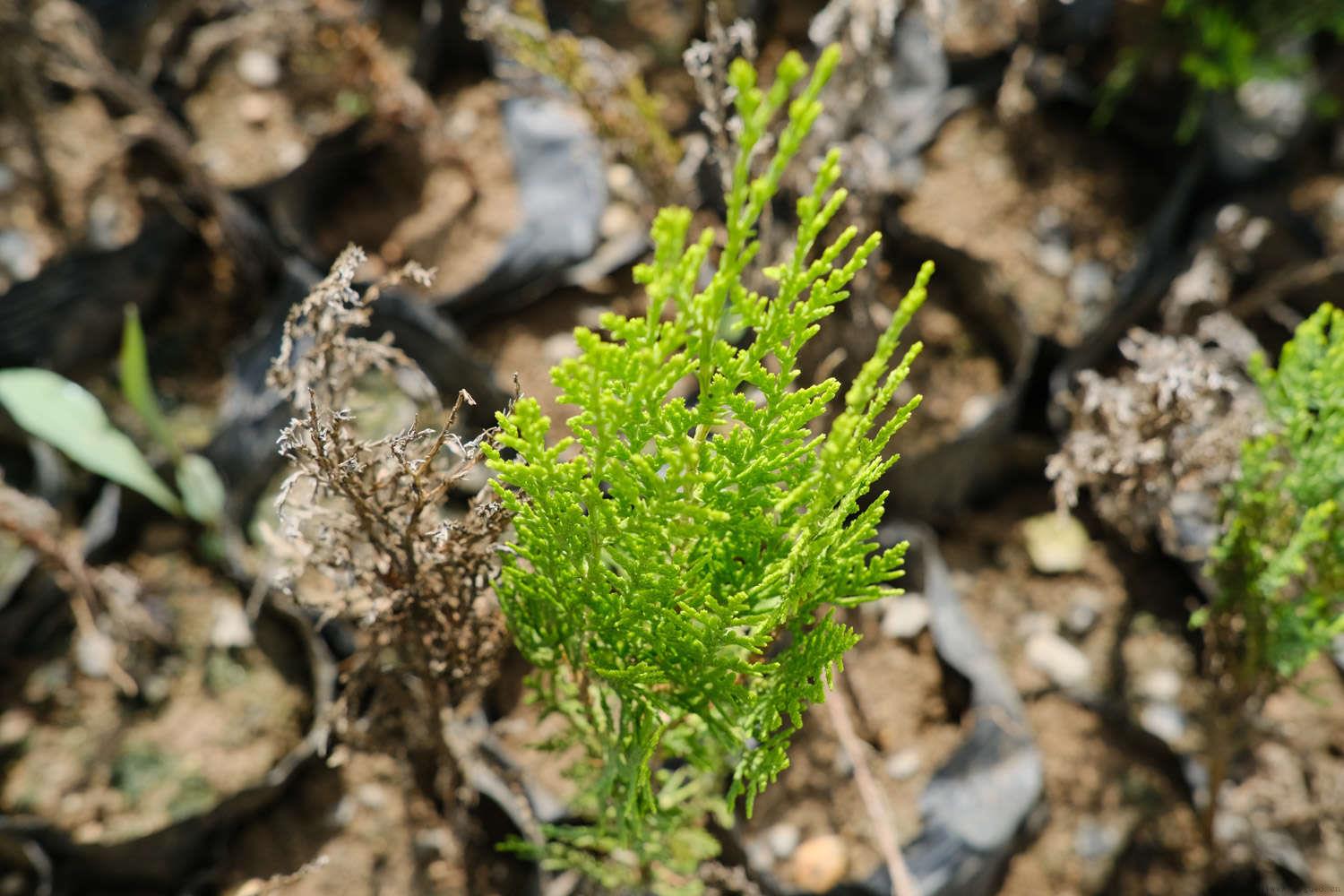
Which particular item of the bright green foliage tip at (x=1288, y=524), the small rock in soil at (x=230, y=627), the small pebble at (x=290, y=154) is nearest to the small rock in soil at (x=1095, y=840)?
the bright green foliage tip at (x=1288, y=524)

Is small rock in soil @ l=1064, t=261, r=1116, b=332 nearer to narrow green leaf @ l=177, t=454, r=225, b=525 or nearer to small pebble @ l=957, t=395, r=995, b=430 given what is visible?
small pebble @ l=957, t=395, r=995, b=430

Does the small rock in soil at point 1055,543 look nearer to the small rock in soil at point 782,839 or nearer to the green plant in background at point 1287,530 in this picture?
the green plant in background at point 1287,530

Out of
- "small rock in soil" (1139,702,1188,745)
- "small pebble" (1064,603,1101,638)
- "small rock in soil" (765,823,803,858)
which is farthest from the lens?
"small pebble" (1064,603,1101,638)

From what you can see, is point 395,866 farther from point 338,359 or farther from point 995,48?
point 995,48

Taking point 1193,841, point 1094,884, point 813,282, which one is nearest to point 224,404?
point 813,282

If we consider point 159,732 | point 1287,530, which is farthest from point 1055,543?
point 159,732

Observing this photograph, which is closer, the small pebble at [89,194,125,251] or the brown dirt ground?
the brown dirt ground

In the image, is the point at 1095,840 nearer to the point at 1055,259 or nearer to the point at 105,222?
the point at 1055,259

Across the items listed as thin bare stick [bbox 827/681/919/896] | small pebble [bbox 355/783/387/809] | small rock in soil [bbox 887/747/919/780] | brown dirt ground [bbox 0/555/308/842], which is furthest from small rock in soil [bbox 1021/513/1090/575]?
brown dirt ground [bbox 0/555/308/842]
